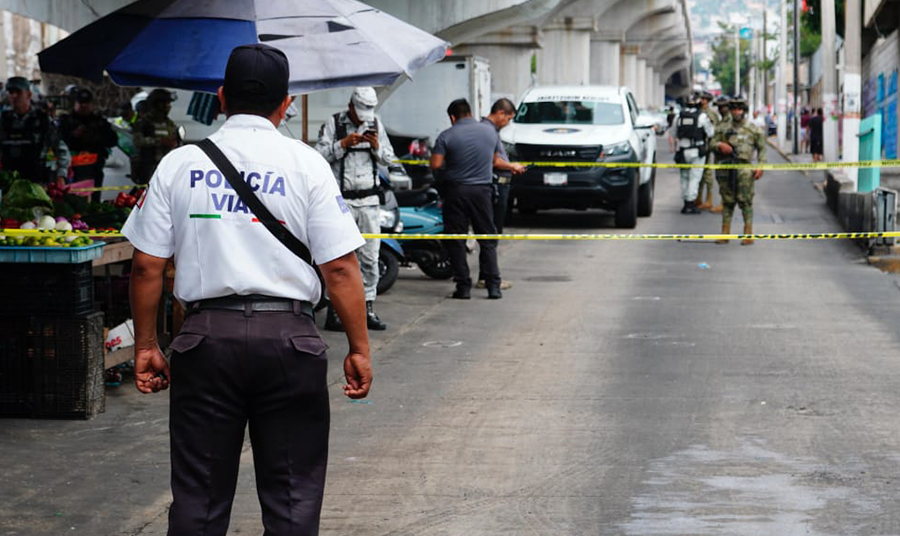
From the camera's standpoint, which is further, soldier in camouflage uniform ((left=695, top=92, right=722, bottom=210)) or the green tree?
the green tree

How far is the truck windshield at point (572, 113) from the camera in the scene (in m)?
20.8

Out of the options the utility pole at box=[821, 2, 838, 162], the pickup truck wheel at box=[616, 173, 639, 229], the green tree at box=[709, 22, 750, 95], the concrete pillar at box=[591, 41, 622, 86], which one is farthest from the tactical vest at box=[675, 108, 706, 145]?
the green tree at box=[709, 22, 750, 95]

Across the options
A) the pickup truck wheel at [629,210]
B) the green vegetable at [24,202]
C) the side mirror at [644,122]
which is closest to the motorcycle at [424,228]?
the pickup truck wheel at [629,210]

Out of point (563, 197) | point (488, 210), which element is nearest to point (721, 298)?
point (488, 210)

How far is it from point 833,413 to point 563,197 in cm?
1199

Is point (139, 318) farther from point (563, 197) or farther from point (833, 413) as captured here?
point (563, 197)

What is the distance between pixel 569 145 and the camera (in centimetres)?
1972

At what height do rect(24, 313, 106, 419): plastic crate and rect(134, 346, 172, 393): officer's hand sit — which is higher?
rect(134, 346, 172, 393): officer's hand

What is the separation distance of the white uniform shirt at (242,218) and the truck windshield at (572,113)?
1695 cm

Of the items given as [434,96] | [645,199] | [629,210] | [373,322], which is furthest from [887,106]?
[373,322]

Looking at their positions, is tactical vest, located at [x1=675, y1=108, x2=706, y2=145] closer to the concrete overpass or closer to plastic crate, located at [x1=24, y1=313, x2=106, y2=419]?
the concrete overpass

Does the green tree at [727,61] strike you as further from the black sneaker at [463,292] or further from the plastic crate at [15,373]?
the plastic crate at [15,373]

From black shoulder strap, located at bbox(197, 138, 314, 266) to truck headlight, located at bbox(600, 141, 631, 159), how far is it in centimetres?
1591

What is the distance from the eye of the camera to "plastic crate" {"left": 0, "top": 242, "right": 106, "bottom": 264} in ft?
25.1
